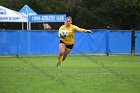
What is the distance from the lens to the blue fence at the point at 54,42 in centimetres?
2992

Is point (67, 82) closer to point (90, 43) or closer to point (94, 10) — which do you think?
point (90, 43)

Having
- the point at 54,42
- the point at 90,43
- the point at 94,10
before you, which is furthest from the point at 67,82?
the point at 94,10

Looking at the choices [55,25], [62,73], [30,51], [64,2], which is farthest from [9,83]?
[64,2]

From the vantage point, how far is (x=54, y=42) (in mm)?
30641

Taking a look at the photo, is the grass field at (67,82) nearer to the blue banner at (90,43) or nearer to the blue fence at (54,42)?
the blue fence at (54,42)

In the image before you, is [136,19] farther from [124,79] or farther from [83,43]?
[124,79]

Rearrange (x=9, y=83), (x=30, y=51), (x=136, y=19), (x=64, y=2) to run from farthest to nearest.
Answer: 1. (x=64, y=2)
2. (x=136, y=19)
3. (x=30, y=51)
4. (x=9, y=83)

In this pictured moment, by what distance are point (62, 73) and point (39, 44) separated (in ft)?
44.9

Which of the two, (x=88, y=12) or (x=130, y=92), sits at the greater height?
(x=130, y=92)

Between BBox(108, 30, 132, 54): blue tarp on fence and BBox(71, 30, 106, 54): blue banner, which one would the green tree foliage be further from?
BBox(71, 30, 106, 54): blue banner

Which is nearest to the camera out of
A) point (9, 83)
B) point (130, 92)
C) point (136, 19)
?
point (130, 92)

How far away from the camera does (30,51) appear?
30.3 m

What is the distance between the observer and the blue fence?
29.9 metres

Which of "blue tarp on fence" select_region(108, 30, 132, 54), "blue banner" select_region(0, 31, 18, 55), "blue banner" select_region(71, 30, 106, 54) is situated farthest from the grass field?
"blue tarp on fence" select_region(108, 30, 132, 54)
